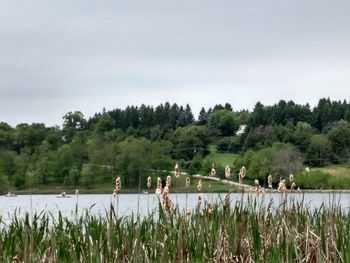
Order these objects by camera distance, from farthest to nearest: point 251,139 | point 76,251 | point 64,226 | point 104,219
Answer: point 251,139 → point 64,226 → point 104,219 → point 76,251

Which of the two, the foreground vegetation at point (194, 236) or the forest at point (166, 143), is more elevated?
the forest at point (166, 143)

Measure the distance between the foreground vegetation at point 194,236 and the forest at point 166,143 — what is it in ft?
27.7

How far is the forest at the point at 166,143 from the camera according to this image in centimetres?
3131

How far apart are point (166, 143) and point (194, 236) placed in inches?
2024

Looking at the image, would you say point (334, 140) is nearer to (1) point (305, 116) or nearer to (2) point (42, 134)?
(2) point (42, 134)

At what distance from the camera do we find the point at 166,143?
196 feet

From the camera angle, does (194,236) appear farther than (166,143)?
No

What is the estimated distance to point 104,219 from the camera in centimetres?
924

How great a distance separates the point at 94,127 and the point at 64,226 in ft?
412

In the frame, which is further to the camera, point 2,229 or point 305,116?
point 305,116

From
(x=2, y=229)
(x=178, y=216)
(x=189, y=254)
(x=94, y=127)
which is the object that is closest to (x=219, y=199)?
(x=178, y=216)

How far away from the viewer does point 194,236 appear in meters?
8.39

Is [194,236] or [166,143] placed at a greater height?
[166,143]

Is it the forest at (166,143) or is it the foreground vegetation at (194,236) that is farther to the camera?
the forest at (166,143)
